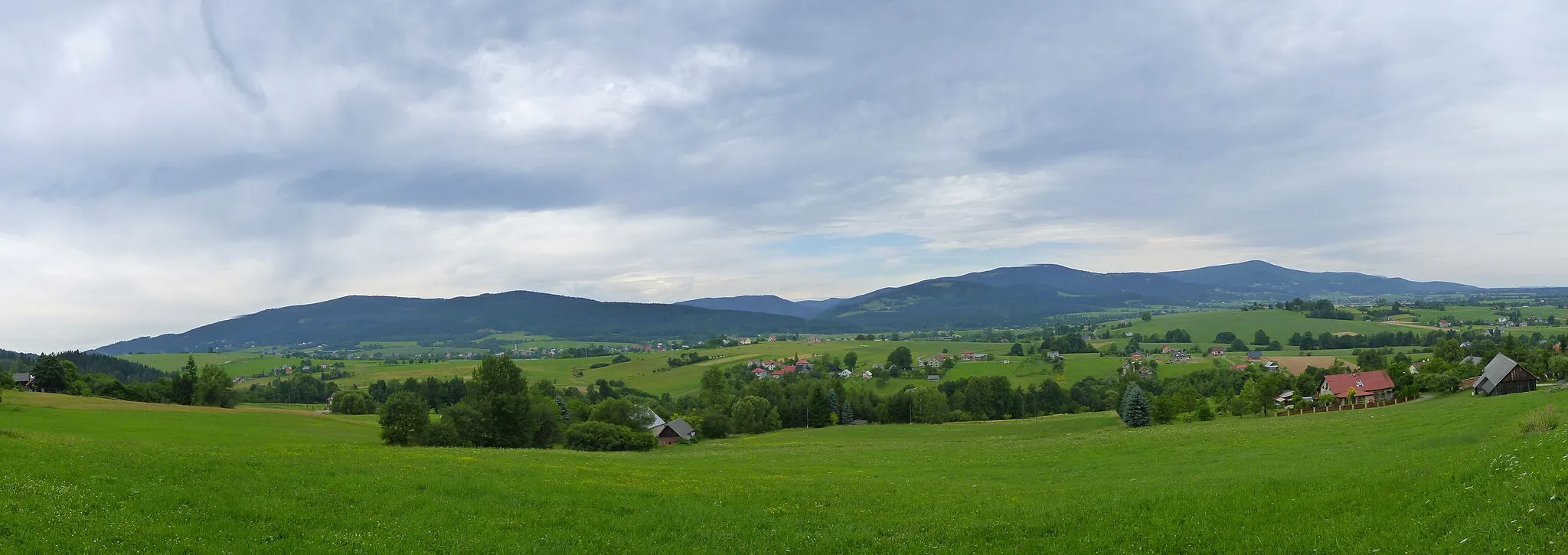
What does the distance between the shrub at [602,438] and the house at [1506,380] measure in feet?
223

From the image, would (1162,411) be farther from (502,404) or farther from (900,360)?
(900,360)

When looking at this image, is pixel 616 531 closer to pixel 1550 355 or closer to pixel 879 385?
pixel 1550 355

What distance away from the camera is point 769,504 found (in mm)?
17719

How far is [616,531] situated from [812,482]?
32.4 feet

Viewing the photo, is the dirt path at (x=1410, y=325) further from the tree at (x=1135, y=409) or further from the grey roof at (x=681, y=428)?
the grey roof at (x=681, y=428)

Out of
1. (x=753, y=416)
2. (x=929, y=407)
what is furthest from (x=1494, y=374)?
(x=753, y=416)

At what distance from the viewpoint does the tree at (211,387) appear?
87125mm

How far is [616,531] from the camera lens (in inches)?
570

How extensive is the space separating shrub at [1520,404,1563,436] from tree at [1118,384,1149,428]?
171 ft

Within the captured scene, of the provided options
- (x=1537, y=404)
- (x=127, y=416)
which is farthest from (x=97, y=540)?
(x=127, y=416)

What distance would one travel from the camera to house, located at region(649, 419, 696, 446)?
272ft

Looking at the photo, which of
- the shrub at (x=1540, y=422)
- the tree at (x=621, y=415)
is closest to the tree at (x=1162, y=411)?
the shrub at (x=1540, y=422)

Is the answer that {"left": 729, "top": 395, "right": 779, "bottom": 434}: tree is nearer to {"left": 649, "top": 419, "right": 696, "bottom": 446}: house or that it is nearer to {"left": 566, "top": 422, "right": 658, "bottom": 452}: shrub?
{"left": 649, "top": 419, "right": 696, "bottom": 446}: house

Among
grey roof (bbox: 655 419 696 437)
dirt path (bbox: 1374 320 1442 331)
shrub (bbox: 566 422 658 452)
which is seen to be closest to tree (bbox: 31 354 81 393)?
shrub (bbox: 566 422 658 452)
